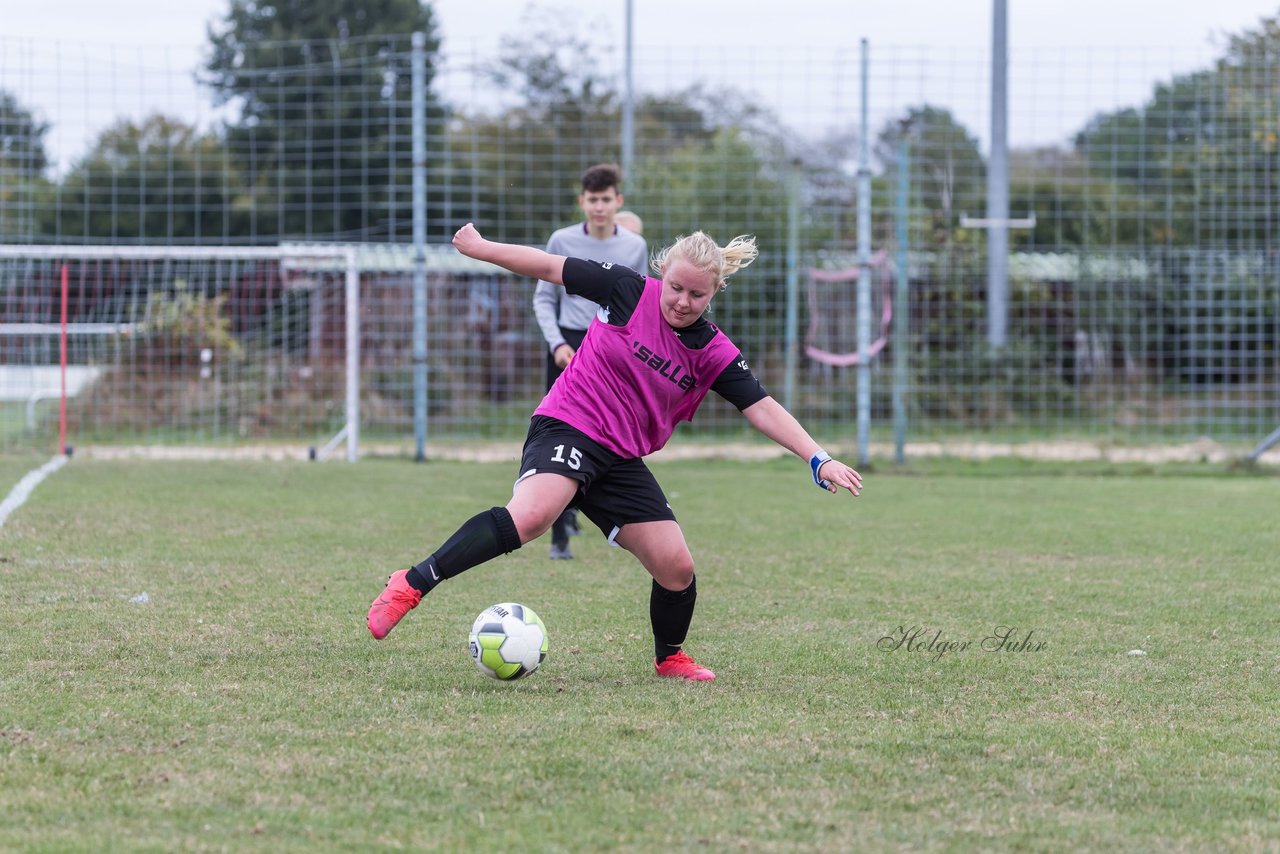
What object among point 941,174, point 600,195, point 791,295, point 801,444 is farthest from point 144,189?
point 801,444

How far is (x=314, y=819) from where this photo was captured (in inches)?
121

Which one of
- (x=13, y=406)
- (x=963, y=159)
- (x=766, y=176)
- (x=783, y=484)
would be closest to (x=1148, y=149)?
(x=963, y=159)

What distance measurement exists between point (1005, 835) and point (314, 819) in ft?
5.05

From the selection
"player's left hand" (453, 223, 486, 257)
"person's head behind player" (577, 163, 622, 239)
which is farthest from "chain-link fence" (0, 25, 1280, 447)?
"player's left hand" (453, 223, 486, 257)

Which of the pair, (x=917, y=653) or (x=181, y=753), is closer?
(x=181, y=753)

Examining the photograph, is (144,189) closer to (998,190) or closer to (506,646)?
(998,190)

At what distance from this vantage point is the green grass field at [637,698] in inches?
123

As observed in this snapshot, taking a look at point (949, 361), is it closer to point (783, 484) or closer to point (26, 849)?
point (783, 484)

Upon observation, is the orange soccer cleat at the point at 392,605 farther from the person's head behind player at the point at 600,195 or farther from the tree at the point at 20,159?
the tree at the point at 20,159

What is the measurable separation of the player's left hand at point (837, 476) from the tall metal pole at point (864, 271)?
30.7ft

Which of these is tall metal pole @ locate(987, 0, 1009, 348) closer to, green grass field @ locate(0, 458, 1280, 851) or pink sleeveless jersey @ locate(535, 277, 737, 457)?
green grass field @ locate(0, 458, 1280, 851)

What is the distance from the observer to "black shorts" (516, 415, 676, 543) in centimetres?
471

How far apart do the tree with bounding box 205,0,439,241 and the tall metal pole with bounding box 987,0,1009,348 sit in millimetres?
6151

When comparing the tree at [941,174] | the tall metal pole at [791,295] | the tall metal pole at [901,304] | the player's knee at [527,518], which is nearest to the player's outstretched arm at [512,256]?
the player's knee at [527,518]
